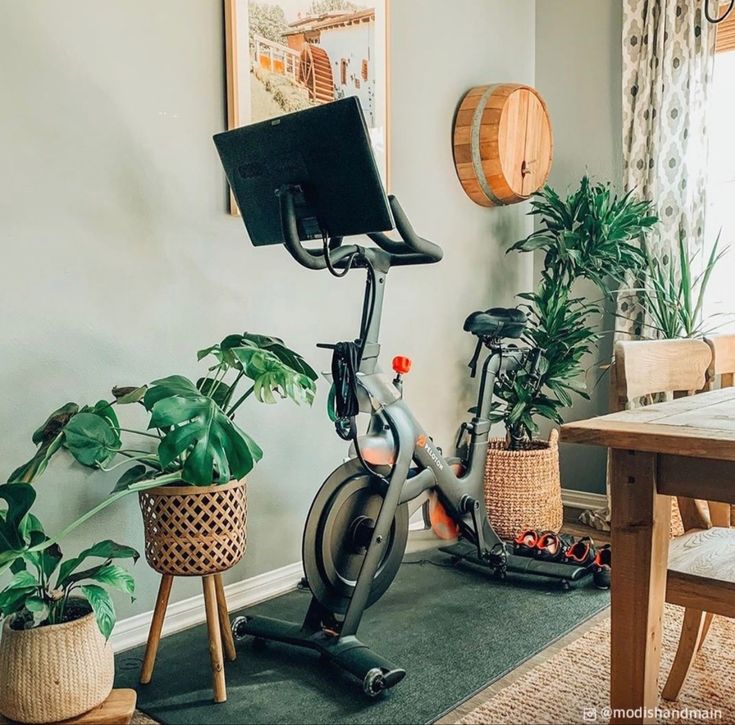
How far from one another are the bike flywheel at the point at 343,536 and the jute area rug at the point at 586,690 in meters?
0.48

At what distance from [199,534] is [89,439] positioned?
1.13 ft

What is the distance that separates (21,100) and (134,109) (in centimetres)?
32

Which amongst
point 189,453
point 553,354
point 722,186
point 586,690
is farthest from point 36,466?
point 722,186

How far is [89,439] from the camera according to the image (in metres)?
1.72

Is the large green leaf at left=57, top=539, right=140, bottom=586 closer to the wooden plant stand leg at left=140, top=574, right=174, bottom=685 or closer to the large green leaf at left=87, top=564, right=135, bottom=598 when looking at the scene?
the large green leaf at left=87, top=564, right=135, bottom=598

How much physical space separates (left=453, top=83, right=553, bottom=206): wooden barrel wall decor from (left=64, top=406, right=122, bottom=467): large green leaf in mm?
2105

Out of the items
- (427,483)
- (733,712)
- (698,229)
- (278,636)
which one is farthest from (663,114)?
(278,636)

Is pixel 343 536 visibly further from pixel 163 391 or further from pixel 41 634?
pixel 41 634

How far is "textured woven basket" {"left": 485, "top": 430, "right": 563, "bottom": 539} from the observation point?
9.93ft

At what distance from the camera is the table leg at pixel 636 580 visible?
1.38 metres

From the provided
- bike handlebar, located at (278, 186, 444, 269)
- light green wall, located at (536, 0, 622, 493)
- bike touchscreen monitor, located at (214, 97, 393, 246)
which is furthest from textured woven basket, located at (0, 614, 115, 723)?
light green wall, located at (536, 0, 622, 493)

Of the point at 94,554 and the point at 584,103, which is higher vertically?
the point at 584,103

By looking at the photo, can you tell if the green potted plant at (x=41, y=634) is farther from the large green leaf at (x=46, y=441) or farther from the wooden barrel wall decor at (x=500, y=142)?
the wooden barrel wall decor at (x=500, y=142)

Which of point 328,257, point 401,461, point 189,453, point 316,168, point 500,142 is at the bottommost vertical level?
point 401,461
